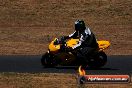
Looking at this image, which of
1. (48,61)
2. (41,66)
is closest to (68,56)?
(48,61)

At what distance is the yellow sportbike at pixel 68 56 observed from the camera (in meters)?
19.5

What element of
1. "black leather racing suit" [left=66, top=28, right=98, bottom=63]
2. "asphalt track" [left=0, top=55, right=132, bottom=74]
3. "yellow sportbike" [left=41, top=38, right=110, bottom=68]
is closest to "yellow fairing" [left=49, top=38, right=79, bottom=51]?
"yellow sportbike" [left=41, top=38, right=110, bottom=68]

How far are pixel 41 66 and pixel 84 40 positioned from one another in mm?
1795

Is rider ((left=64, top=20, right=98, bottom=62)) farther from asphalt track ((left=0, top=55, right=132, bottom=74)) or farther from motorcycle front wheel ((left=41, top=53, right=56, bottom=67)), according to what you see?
motorcycle front wheel ((left=41, top=53, right=56, bottom=67))

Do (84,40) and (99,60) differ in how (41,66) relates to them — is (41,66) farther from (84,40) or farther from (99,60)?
(99,60)

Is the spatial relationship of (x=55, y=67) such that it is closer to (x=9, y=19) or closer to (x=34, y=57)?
(x=34, y=57)

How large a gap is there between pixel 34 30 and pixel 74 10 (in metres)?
5.42

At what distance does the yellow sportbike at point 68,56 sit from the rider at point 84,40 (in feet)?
0.51

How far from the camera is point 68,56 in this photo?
64.5ft

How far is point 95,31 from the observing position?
3014 centimetres

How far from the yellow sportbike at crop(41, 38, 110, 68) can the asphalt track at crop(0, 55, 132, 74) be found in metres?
0.22

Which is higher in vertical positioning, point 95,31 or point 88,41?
point 88,41

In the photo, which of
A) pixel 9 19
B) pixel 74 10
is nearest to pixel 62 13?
pixel 74 10

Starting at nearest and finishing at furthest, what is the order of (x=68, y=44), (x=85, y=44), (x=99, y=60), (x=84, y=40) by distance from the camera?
(x=84, y=40) < (x=85, y=44) < (x=99, y=60) < (x=68, y=44)
